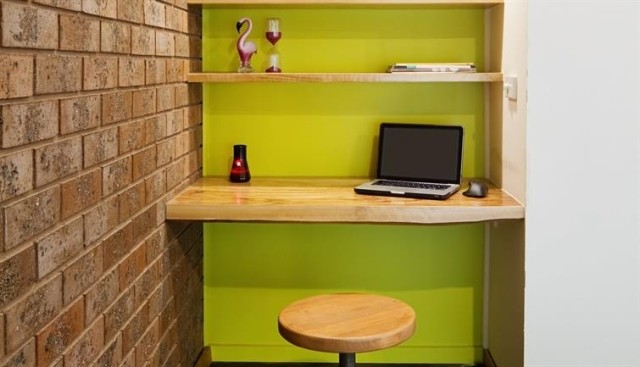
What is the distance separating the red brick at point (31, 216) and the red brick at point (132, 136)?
489mm

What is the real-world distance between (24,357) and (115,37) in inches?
34.6

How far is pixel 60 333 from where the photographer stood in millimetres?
1670

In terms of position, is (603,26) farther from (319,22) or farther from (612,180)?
(319,22)

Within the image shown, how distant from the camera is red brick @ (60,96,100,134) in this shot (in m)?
1.69

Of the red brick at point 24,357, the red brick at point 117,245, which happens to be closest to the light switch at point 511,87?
the red brick at point 117,245

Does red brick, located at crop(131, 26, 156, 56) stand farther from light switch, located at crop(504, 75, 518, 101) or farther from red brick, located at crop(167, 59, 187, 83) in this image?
light switch, located at crop(504, 75, 518, 101)

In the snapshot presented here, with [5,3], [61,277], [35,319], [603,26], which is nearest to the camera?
[5,3]

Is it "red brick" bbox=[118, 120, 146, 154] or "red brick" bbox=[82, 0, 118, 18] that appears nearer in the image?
"red brick" bbox=[82, 0, 118, 18]

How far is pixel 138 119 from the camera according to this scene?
2.29m

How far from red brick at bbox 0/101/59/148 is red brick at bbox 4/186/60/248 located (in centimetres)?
11

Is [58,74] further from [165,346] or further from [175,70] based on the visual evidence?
[165,346]

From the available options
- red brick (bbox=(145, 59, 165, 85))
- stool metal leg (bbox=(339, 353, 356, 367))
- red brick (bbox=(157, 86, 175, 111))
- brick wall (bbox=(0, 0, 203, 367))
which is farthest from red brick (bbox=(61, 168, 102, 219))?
stool metal leg (bbox=(339, 353, 356, 367))

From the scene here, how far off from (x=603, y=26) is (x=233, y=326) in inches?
72.8


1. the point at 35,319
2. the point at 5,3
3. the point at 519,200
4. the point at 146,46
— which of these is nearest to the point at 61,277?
the point at 35,319
